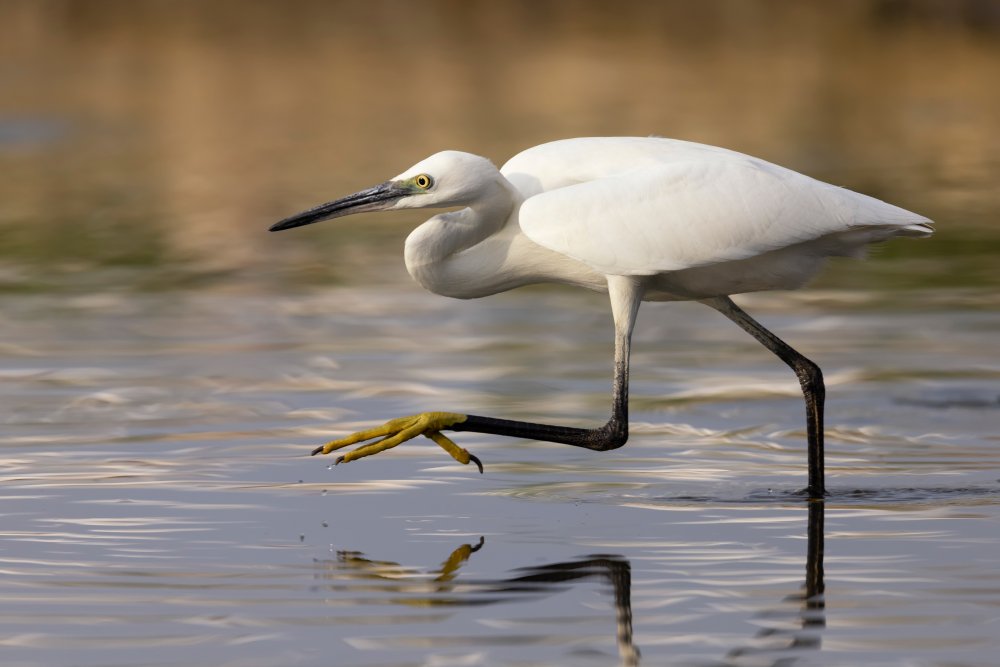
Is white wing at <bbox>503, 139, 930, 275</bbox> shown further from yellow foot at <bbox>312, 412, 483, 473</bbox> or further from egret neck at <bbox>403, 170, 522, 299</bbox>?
yellow foot at <bbox>312, 412, 483, 473</bbox>

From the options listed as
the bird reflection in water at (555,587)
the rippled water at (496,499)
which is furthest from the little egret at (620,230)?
the bird reflection in water at (555,587)

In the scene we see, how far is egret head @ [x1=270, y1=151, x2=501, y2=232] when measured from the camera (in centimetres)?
813

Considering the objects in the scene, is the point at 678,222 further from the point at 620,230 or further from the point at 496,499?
the point at 496,499

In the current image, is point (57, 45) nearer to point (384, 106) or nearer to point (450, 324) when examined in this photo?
point (384, 106)

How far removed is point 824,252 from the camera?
8305 millimetres

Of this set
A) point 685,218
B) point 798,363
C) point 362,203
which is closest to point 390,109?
point 798,363

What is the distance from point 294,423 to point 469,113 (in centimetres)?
1701

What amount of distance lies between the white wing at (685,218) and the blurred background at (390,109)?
600 centimetres

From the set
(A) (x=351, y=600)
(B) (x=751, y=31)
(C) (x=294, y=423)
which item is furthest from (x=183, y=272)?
(B) (x=751, y=31)

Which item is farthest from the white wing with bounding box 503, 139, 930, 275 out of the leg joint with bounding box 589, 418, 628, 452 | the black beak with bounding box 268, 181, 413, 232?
the leg joint with bounding box 589, 418, 628, 452

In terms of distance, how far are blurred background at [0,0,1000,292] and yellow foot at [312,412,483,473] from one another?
6.54 meters

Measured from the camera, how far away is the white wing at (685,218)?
7.92 meters

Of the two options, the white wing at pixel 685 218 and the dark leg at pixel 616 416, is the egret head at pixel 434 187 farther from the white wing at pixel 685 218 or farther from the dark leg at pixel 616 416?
the dark leg at pixel 616 416

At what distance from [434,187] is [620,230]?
0.79 meters
